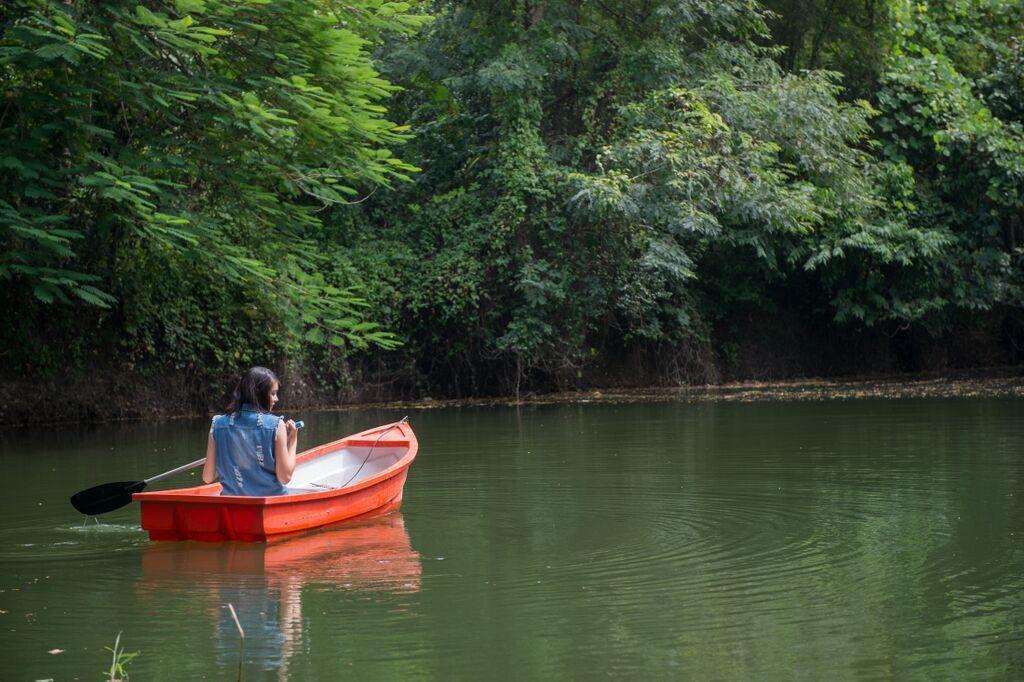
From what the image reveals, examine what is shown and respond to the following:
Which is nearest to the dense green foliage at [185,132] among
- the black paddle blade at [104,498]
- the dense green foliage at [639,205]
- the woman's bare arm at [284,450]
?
the dense green foliage at [639,205]

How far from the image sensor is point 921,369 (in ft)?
85.3

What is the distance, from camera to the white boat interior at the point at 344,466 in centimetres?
1083

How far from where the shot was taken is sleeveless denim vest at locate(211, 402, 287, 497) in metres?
8.49

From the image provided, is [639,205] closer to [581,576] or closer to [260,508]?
[260,508]

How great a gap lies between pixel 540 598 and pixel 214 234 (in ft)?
29.2

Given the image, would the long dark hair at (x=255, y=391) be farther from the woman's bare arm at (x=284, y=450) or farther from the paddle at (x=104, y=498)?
the paddle at (x=104, y=498)

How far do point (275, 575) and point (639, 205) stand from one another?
14.3m

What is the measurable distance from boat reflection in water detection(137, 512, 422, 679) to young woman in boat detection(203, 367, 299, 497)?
0.46 metres

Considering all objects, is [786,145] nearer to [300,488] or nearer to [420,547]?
[300,488]

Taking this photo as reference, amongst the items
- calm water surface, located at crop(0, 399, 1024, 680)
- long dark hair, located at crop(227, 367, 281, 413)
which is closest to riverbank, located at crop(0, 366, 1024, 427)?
calm water surface, located at crop(0, 399, 1024, 680)

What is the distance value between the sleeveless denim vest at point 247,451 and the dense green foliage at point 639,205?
25.4 ft

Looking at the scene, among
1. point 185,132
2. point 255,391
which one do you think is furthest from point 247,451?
point 185,132

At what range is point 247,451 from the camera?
8539 mm

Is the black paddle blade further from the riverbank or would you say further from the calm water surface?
the riverbank
